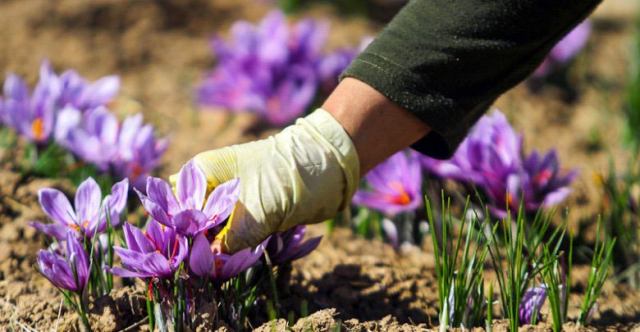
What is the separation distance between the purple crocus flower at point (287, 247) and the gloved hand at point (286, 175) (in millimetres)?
35

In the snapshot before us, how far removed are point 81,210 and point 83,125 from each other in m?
0.84

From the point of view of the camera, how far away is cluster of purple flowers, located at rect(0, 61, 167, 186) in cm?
218

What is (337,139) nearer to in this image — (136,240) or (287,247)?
(287,247)

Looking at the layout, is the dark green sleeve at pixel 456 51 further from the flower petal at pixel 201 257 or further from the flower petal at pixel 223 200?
the flower petal at pixel 201 257

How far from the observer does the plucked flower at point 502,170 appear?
2105mm

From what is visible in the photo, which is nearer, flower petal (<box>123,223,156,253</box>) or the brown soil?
flower petal (<box>123,223,156,253</box>)

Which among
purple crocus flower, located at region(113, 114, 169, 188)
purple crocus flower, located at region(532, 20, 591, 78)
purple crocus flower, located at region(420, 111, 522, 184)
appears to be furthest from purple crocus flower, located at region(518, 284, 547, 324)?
purple crocus flower, located at region(532, 20, 591, 78)

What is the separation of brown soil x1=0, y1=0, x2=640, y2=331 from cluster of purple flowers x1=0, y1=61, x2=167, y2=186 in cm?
16

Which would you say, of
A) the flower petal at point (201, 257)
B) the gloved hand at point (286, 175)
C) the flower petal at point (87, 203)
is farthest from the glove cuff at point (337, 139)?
the flower petal at point (87, 203)

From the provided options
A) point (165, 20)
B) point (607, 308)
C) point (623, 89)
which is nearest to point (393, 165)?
point (607, 308)

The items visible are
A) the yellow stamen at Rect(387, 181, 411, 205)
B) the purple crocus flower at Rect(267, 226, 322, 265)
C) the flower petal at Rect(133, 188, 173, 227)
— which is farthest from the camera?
the yellow stamen at Rect(387, 181, 411, 205)

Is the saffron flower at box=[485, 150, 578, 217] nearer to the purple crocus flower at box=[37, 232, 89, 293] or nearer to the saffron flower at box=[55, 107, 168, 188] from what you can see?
the saffron flower at box=[55, 107, 168, 188]

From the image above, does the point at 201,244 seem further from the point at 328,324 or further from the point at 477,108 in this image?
the point at 477,108

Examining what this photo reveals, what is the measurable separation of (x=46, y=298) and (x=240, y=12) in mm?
2788
